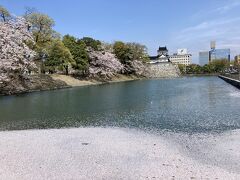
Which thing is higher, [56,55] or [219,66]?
[56,55]

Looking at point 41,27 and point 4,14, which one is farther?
point 41,27

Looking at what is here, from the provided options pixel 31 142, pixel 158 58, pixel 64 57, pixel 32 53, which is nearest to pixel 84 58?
pixel 64 57

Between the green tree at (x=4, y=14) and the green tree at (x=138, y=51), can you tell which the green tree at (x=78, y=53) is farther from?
the green tree at (x=138, y=51)

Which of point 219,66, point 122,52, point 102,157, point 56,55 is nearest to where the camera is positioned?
point 102,157

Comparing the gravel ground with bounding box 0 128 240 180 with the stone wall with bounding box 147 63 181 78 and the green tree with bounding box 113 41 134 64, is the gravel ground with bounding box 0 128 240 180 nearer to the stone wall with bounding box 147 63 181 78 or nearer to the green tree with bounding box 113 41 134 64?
the green tree with bounding box 113 41 134 64

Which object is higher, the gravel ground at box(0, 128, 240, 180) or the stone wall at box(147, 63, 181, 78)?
the gravel ground at box(0, 128, 240, 180)

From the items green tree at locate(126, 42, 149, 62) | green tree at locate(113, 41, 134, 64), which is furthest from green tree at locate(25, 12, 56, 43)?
green tree at locate(126, 42, 149, 62)

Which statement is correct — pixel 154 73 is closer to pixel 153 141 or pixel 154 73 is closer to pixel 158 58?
pixel 158 58

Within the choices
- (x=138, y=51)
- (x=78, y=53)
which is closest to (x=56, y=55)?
(x=78, y=53)

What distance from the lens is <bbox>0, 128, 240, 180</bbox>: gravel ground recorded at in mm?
7285

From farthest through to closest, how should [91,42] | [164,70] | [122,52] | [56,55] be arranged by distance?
[164,70], [122,52], [91,42], [56,55]

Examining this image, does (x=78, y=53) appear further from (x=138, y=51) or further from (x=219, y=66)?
(x=219, y=66)

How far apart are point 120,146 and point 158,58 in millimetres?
126484

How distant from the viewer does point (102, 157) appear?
28.6 feet
